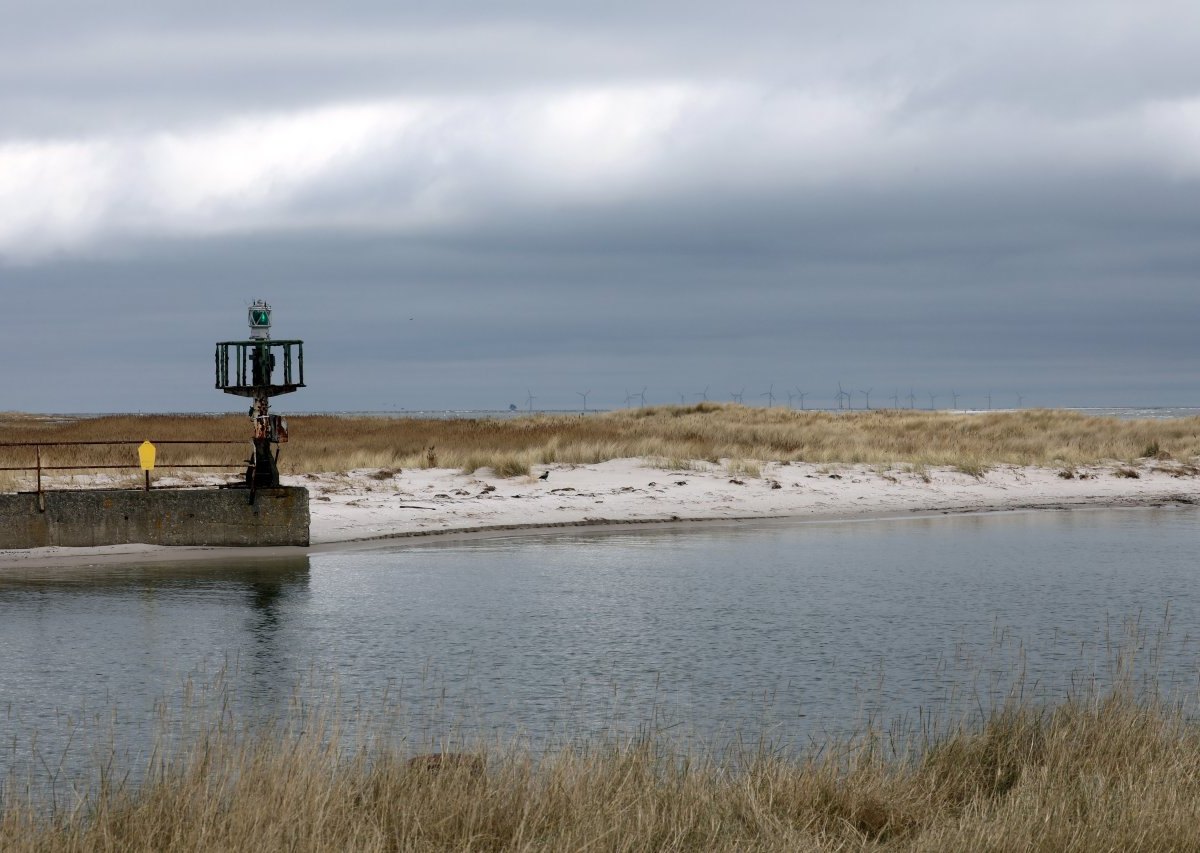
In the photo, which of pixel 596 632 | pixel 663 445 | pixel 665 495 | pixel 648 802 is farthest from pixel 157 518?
pixel 663 445

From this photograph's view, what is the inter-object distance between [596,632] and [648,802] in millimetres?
8953

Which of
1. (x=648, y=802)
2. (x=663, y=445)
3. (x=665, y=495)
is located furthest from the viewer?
(x=663, y=445)

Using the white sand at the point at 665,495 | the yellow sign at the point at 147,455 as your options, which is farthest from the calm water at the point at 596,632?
the white sand at the point at 665,495

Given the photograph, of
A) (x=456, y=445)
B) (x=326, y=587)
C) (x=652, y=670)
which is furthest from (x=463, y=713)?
(x=456, y=445)

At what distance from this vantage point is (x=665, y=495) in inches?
1358

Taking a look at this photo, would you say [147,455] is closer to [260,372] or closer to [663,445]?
[260,372]

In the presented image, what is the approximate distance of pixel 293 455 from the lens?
3953cm

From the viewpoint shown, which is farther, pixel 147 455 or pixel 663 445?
pixel 663 445

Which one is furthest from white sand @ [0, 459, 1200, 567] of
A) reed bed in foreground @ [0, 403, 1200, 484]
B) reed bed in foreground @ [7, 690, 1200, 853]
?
reed bed in foreground @ [7, 690, 1200, 853]

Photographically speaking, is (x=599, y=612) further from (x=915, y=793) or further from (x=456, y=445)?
(x=456, y=445)

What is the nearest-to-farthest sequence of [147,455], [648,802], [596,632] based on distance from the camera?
[648,802]
[596,632]
[147,455]

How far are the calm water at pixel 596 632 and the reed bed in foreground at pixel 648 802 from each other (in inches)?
78.6

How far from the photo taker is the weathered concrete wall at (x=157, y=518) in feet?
77.3

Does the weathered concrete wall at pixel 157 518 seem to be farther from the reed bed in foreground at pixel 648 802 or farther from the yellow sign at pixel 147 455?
the reed bed in foreground at pixel 648 802
